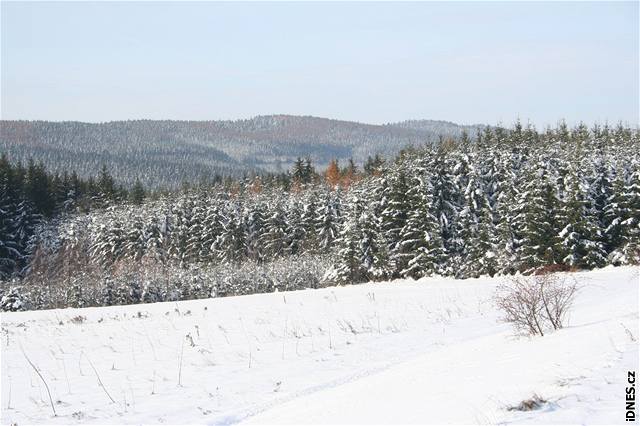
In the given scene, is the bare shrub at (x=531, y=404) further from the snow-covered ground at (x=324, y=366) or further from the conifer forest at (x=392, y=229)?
the conifer forest at (x=392, y=229)

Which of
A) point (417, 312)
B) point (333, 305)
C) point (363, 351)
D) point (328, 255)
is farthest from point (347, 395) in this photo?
point (328, 255)

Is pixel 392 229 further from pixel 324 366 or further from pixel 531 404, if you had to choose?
pixel 531 404

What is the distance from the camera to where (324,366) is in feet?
40.0

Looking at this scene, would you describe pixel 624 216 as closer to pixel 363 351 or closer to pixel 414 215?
pixel 414 215

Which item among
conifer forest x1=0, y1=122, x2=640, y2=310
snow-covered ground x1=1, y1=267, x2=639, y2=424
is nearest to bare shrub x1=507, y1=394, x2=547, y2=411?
snow-covered ground x1=1, y1=267, x2=639, y2=424

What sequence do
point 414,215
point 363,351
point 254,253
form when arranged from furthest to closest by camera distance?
point 254,253 < point 414,215 < point 363,351

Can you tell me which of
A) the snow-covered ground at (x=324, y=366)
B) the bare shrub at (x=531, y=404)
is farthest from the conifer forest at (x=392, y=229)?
the bare shrub at (x=531, y=404)

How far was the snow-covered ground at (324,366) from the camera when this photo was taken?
24.6 ft

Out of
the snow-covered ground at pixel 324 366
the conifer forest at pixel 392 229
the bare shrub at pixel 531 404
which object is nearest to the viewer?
the bare shrub at pixel 531 404

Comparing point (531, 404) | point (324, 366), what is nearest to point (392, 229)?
point (324, 366)

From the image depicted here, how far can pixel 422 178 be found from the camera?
47.4 m

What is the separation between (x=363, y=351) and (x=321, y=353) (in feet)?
3.25

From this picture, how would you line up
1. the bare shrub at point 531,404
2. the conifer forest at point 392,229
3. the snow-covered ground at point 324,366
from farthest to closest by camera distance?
1. the conifer forest at point 392,229
2. the snow-covered ground at point 324,366
3. the bare shrub at point 531,404

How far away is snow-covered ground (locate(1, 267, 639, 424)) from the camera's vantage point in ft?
24.6
